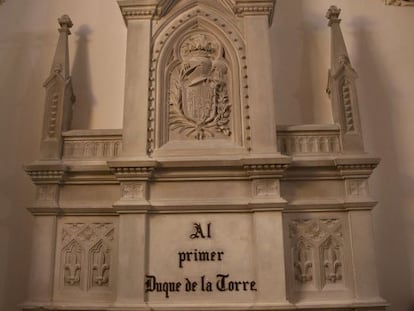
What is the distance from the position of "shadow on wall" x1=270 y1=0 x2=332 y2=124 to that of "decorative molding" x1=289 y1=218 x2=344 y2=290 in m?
1.42

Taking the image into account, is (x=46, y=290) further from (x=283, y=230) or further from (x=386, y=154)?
(x=386, y=154)

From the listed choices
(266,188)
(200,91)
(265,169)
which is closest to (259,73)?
(200,91)

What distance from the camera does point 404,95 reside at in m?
6.02

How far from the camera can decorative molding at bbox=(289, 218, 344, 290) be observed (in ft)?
15.6

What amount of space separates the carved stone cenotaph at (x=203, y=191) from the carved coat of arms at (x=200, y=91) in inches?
0.5

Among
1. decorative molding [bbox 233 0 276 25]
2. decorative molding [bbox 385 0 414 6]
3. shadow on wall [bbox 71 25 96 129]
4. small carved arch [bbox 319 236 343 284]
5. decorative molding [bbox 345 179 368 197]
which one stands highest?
decorative molding [bbox 385 0 414 6]

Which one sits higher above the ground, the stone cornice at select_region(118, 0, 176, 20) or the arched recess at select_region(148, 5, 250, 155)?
the stone cornice at select_region(118, 0, 176, 20)

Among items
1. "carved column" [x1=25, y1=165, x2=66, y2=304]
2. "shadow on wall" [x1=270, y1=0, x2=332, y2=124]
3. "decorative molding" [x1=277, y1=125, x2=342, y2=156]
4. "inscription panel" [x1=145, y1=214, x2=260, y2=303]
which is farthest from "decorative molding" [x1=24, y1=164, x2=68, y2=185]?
"shadow on wall" [x1=270, y1=0, x2=332, y2=124]

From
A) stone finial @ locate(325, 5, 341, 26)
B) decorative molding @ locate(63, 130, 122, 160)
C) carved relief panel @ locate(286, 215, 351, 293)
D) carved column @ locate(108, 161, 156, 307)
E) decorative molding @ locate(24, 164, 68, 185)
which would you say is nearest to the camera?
carved column @ locate(108, 161, 156, 307)

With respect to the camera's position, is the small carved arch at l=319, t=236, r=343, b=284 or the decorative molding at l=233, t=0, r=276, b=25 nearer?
the small carved arch at l=319, t=236, r=343, b=284

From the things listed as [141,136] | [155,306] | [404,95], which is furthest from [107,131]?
[404,95]

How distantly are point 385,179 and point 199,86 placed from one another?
2291 millimetres

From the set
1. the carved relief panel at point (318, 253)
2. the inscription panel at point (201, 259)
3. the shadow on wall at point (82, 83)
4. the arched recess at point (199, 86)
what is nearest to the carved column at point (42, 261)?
the inscription panel at point (201, 259)

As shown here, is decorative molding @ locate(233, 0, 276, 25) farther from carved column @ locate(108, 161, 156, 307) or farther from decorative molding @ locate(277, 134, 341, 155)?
carved column @ locate(108, 161, 156, 307)
